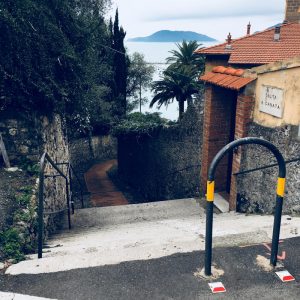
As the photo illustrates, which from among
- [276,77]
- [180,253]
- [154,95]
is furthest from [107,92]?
[180,253]

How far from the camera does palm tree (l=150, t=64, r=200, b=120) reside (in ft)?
75.5

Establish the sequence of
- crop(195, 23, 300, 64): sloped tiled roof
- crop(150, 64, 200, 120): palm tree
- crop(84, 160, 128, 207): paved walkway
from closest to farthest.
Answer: crop(195, 23, 300, 64): sloped tiled roof, crop(84, 160, 128, 207): paved walkway, crop(150, 64, 200, 120): palm tree

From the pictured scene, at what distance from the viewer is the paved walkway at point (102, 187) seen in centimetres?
1692

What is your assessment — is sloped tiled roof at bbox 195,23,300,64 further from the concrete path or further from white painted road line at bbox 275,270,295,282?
white painted road line at bbox 275,270,295,282

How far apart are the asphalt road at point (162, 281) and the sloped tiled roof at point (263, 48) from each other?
9378 millimetres

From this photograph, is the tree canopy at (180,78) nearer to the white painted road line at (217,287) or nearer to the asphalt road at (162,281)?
the asphalt road at (162,281)

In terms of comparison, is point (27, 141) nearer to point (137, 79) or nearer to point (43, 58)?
point (43, 58)

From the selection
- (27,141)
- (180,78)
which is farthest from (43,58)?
(180,78)

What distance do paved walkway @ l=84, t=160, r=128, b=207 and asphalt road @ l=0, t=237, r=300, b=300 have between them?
38.3ft

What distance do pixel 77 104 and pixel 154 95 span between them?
1495cm

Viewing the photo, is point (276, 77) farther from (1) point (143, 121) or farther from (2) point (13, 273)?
(1) point (143, 121)

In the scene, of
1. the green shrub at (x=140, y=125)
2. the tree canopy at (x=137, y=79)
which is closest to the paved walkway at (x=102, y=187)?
the green shrub at (x=140, y=125)

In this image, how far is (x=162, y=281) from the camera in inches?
169

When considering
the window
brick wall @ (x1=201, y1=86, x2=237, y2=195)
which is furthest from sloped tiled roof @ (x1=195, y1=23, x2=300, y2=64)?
the window
